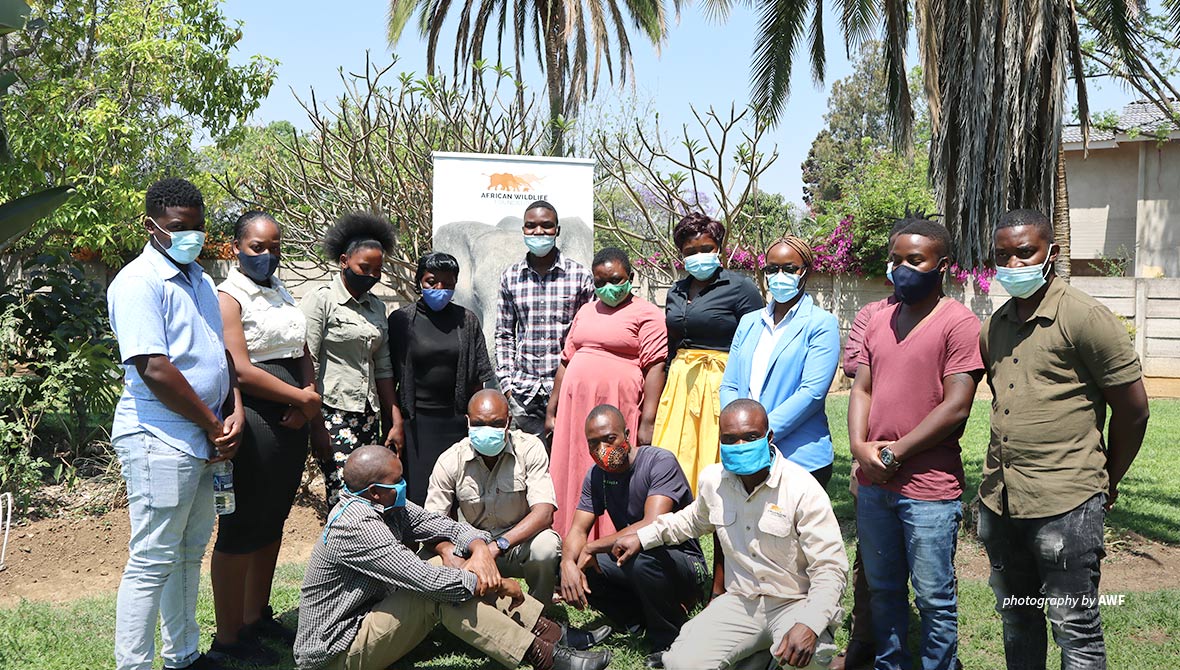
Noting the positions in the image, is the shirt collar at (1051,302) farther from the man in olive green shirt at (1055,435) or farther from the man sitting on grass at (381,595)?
the man sitting on grass at (381,595)

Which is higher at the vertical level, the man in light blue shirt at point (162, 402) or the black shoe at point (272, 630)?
the man in light blue shirt at point (162, 402)

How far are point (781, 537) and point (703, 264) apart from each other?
180cm

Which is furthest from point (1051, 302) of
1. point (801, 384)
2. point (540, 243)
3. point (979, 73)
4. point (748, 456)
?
point (979, 73)

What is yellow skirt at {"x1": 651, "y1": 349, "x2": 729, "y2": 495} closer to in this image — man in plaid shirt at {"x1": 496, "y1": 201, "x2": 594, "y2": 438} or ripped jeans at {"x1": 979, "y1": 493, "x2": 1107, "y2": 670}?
man in plaid shirt at {"x1": 496, "y1": 201, "x2": 594, "y2": 438}

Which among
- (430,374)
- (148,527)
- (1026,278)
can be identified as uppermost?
(1026,278)

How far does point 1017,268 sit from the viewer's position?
357cm

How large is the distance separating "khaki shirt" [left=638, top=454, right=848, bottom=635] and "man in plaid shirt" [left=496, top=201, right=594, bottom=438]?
1.77 meters

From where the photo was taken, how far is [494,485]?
4.99 metres

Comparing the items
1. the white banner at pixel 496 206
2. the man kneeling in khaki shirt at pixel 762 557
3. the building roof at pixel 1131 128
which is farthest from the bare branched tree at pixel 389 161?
the building roof at pixel 1131 128

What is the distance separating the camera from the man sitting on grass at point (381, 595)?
4074 mm

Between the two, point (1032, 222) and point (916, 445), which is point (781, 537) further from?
point (1032, 222)

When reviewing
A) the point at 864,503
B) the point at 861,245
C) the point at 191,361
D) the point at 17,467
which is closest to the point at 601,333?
the point at 864,503

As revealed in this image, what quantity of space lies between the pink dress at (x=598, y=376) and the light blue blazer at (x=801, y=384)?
2.30 ft

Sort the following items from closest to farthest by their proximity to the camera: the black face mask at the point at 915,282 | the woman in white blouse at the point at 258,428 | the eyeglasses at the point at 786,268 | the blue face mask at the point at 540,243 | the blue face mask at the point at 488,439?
the black face mask at the point at 915,282 → the woman in white blouse at the point at 258,428 → the blue face mask at the point at 488,439 → the eyeglasses at the point at 786,268 → the blue face mask at the point at 540,243
